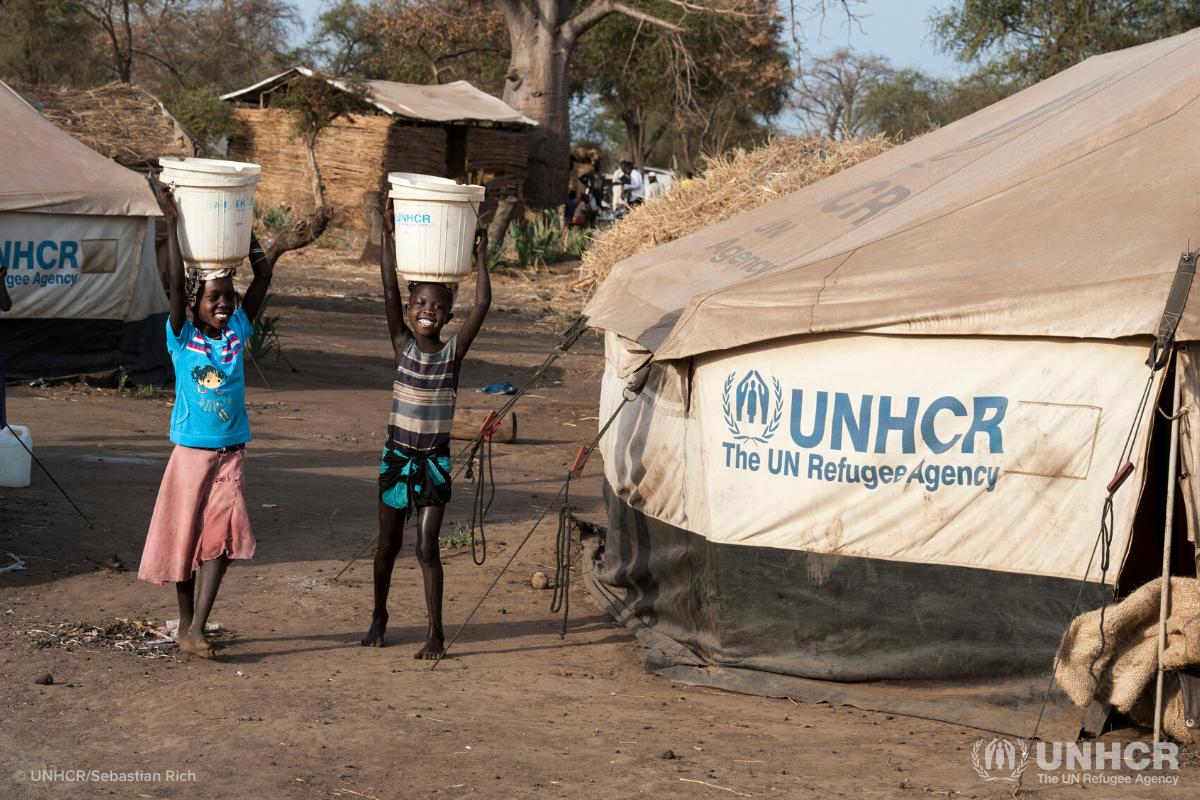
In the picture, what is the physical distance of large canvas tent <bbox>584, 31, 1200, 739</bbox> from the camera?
12.2ft

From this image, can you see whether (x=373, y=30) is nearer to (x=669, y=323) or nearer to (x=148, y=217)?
(x=148, y=217)

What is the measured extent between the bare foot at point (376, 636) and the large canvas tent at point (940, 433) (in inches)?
41.1

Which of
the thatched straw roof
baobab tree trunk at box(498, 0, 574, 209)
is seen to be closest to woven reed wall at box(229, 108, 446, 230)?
baobab tree trunk at box(498, 0, 574, 209)

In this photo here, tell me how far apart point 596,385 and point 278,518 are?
6.14m

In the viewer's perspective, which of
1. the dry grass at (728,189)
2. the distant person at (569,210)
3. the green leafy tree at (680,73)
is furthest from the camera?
the green leafy tree at (680,73)

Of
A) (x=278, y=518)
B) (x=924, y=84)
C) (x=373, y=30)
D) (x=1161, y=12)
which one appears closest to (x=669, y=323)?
(x=278, y=518)

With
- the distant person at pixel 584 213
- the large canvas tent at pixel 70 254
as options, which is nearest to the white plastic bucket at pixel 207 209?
the large canvas tent at pixel 70 254

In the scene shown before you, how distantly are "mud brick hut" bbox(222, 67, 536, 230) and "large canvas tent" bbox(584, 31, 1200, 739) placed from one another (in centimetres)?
1870

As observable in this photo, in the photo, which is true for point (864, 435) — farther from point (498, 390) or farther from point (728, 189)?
point (498, 390)

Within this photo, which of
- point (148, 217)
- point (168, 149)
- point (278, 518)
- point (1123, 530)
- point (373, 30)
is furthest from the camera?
point (373, 30)

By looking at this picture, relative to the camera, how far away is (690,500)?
177 inches

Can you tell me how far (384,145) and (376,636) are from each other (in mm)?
19481

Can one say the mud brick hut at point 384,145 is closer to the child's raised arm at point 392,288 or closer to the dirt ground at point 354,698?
the dirt ground at point 354,698

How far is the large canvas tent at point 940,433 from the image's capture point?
3707 millimetres
